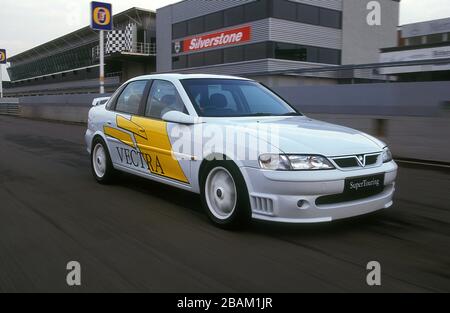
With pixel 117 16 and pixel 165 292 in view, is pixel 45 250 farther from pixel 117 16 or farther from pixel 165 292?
pixel 117 16

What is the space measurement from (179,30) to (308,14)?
1176 cm

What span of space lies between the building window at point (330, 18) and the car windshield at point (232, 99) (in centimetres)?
3337

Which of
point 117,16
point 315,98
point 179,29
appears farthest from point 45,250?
point 117,16

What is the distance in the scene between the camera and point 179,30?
136ft

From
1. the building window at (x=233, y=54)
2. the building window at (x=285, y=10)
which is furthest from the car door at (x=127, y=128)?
the building window at (x=233, y=54)

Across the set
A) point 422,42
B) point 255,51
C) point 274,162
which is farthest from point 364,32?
point 274,162

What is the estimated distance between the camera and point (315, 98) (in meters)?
9.88

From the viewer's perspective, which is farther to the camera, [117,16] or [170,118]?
[117,16]

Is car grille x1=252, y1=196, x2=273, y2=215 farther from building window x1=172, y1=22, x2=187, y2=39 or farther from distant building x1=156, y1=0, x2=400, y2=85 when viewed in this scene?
building window x1=172, y1=22, x2=187, y2=39

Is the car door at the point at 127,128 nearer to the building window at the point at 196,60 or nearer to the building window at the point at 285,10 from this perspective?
the building window at the point at 285,10

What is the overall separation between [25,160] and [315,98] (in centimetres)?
585

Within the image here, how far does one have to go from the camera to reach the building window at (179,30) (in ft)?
134

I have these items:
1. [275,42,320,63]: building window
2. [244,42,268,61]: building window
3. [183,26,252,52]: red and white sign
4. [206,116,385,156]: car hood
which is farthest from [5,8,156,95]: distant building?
[206,116,385,156]: car hood
